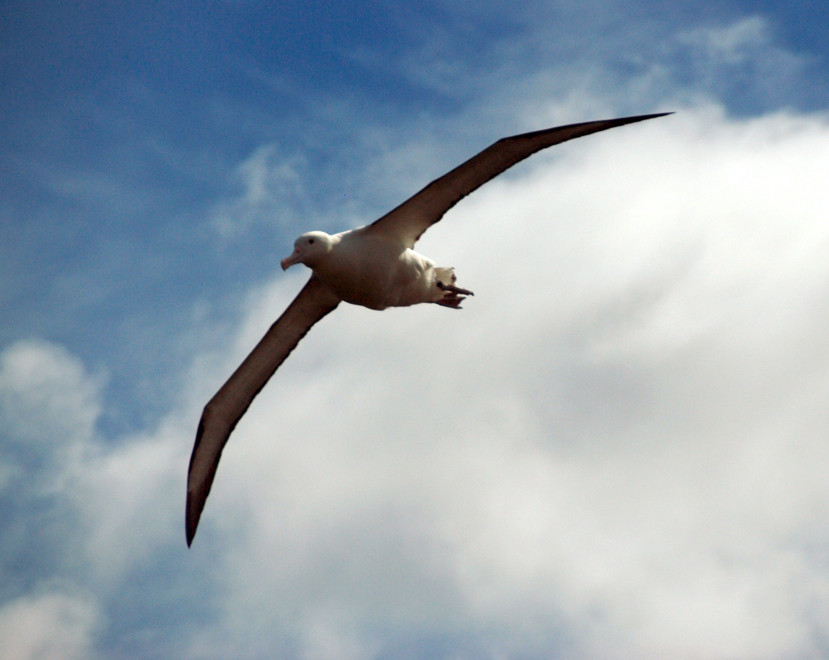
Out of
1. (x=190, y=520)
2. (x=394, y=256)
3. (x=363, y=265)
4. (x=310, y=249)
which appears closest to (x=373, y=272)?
(x=363, y=265)

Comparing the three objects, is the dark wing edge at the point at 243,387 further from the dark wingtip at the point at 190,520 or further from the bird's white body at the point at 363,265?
the bird's white body at the point at 363,265

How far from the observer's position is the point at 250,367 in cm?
1580

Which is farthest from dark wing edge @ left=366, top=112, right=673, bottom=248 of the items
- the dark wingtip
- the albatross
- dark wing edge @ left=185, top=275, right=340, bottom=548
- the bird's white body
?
the dark wingtip

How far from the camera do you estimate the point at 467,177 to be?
538 inches

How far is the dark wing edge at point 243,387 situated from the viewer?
15523mm

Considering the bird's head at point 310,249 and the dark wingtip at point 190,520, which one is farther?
the dark wingtip at point 190,520

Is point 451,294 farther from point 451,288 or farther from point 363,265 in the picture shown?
point 363,265

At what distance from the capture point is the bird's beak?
1385 centimetres

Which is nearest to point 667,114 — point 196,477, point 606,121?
point 606,121

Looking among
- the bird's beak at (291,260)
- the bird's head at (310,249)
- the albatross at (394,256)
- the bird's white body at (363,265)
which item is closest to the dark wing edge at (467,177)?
the albatross at (394,256)

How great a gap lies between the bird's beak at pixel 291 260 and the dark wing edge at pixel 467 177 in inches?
39.7

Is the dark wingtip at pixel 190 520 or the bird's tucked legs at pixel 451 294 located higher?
the bird's tucked legs at pixel 451 294

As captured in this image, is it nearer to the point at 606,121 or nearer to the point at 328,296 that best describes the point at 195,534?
the point at 328,296

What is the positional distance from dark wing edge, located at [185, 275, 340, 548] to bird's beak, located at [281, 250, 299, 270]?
1.26 metres
